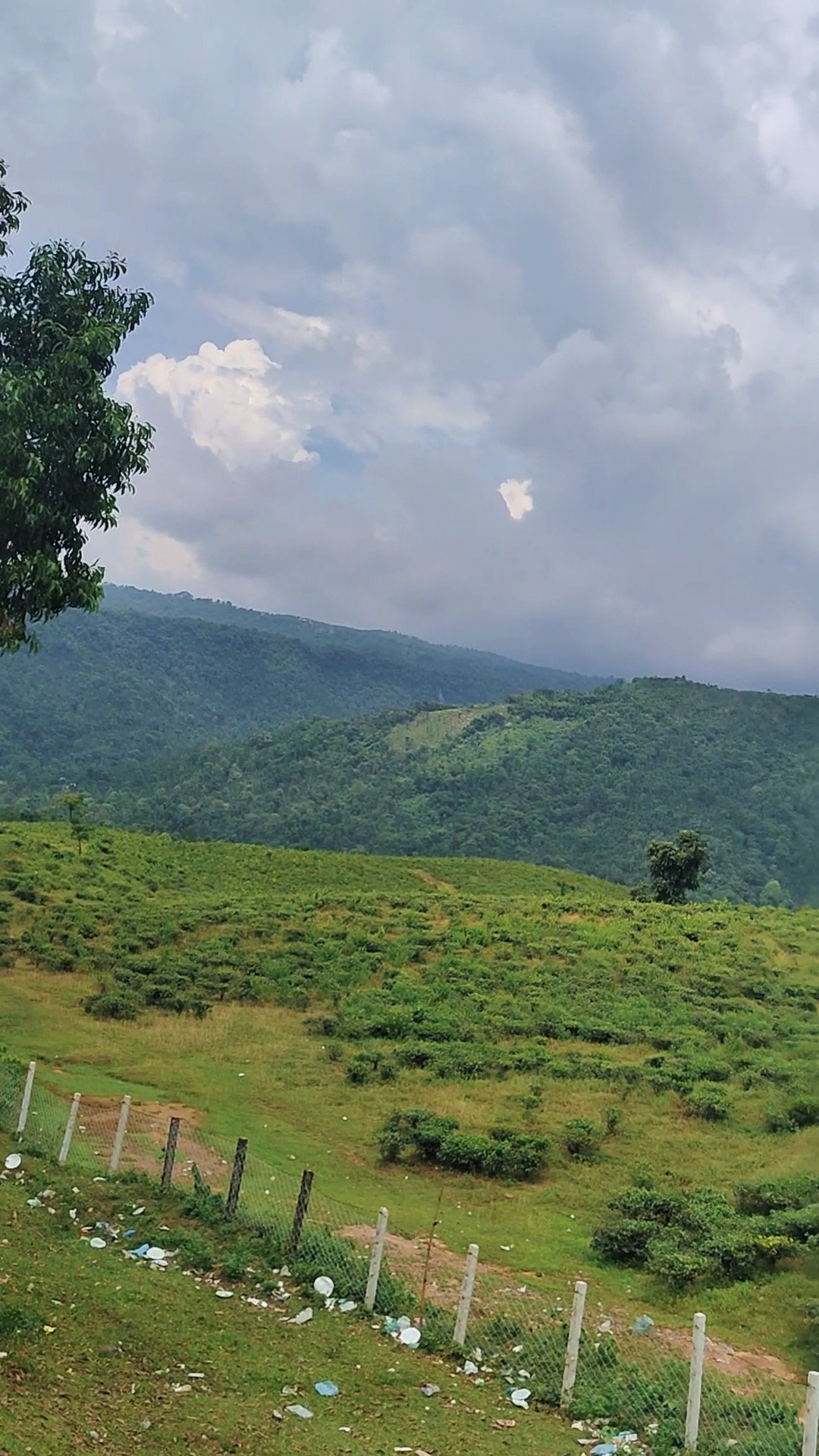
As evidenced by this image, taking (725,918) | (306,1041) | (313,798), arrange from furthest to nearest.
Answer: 1. (313,798)
2. (725,918)
3. (306,1041)

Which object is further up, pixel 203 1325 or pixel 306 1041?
pixel 203 1325

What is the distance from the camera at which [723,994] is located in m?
35.3

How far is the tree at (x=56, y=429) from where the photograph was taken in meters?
12.5

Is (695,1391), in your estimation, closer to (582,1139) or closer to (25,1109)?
(25,1109)

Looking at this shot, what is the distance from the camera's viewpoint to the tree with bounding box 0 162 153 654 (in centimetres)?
1249

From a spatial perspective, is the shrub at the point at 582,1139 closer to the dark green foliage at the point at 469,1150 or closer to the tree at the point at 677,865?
the dark green foliage at the point at 469,1150

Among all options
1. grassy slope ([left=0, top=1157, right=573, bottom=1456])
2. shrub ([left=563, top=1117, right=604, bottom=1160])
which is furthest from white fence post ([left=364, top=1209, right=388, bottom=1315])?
shrub ([left=563, top=1117, right=604, bottom=1160])

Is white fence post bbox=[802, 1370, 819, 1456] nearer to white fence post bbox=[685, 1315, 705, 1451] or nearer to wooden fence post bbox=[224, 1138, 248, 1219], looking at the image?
white fence post bbox=[685, 1315, 705, 1451]

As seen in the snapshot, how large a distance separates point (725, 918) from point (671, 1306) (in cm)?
3382

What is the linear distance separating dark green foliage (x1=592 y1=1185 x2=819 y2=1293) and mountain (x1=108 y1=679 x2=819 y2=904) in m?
78.7

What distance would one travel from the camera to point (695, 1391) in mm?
8844

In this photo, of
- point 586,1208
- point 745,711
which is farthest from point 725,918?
point 745,711

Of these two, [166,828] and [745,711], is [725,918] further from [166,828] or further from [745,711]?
[745,711]

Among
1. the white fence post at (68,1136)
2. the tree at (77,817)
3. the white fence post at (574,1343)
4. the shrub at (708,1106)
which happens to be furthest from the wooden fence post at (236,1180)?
the tree at (77,817)
